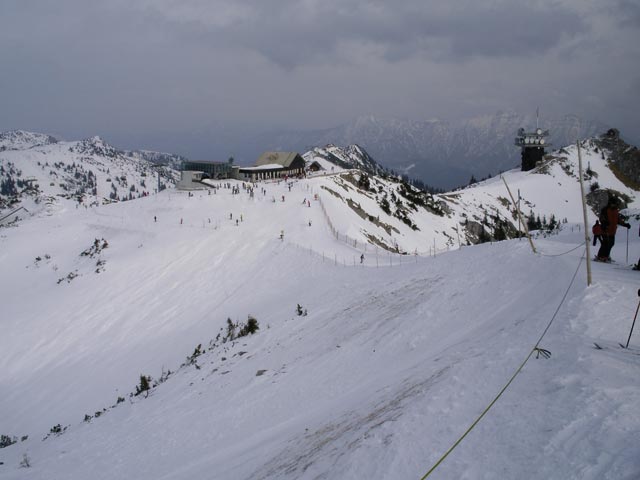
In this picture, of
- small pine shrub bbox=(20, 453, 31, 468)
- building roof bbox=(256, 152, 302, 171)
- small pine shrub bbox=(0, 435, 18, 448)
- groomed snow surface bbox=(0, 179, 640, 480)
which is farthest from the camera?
building roof bbox=(256, 152, 302, 171)

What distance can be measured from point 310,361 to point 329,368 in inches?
61.7

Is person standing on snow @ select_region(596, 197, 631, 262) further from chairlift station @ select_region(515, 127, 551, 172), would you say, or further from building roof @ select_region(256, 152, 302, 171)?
chairlift station @ select_region(515, 127, 551, 172)

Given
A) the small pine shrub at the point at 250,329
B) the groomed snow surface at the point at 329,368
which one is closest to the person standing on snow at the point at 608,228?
the groomed snow surface at the point at 329,368

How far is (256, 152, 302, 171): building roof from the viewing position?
284 ft

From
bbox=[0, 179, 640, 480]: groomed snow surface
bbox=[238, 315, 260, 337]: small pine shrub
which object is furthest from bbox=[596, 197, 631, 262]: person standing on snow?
bbox=[238, 315, 260, 337]: small pine shrub

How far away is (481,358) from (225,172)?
247 feet

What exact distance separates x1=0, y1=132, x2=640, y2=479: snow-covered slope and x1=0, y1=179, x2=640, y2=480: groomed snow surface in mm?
61

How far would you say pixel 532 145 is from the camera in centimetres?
16988

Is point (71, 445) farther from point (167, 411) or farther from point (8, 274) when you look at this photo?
point (8, 274)

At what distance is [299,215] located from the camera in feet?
159

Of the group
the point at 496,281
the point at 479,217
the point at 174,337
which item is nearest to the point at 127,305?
the point at 174,337

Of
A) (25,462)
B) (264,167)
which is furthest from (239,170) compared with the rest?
(25,462)

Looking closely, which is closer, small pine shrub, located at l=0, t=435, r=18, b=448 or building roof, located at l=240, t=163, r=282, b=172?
small pine shrub, located at l=0, t=435, r=18, b=448

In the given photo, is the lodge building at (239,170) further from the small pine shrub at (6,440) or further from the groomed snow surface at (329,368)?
the small pine shrub at (6,440)
